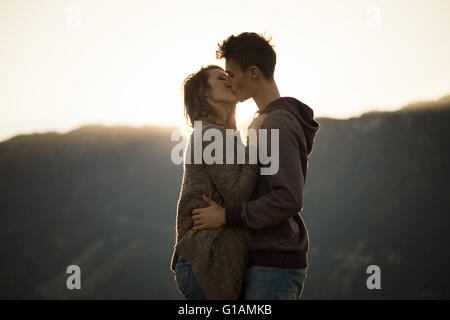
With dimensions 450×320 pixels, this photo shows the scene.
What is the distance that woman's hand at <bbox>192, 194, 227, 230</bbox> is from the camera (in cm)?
282

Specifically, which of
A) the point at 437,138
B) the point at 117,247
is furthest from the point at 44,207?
the point at 437,138

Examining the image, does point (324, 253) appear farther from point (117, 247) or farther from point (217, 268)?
point (217, 268)

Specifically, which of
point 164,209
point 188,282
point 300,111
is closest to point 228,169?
point 300,111

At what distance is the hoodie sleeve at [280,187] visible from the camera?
273cm

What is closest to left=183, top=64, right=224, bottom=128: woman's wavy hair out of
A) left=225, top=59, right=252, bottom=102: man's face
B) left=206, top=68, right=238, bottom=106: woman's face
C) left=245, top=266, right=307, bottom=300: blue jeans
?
left=206, top=68, right=238, bottom=106: woman's face

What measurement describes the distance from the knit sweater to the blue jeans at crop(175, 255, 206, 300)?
4 centimetres

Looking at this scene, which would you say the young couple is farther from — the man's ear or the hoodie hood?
the man's ear

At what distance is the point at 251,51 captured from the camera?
3.17 metres

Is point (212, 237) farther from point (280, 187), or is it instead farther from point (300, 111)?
point (300, 111)

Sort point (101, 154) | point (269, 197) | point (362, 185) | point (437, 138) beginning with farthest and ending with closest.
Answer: point (101, 154), point (362, 185), point (437, 138), point (269, 197)

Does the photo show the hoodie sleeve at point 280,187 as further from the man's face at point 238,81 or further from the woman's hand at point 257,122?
the man's face at point 238,81

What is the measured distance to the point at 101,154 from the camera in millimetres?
94875

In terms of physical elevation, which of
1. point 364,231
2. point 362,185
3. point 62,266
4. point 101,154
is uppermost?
point 101,154
